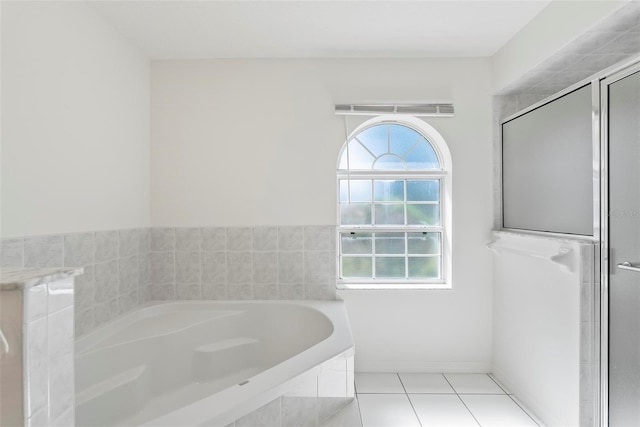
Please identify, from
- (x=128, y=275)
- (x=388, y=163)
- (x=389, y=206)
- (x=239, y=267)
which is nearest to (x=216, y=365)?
(x=239, y=267)

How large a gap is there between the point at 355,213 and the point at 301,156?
629mm

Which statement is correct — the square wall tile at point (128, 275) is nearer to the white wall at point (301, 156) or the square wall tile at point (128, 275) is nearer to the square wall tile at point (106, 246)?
the square wall tile at point (106, 246)

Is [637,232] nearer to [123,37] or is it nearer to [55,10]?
[55,10]

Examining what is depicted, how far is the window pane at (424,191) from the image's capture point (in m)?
2.71

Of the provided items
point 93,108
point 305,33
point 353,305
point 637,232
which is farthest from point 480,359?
point 93,108

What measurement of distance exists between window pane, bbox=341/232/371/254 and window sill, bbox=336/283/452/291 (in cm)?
26

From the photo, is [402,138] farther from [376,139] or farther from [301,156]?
[301,156]

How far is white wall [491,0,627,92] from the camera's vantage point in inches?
62.3

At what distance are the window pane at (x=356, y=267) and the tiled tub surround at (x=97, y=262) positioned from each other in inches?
57.8

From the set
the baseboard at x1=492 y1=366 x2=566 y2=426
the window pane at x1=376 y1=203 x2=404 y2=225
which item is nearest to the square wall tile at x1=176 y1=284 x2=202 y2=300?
the window pane at x1=376 y1=203 x2=404 y2=225

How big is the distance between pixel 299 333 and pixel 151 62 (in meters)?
2.21

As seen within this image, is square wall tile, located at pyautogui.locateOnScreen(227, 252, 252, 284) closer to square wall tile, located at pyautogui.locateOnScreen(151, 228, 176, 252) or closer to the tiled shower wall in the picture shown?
the tiled shower wall

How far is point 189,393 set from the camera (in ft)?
6.40

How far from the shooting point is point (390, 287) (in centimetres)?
255
